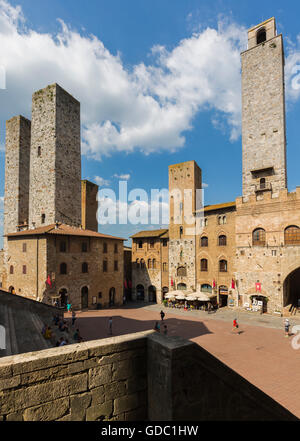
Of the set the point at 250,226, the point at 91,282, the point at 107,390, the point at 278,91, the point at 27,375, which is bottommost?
the point at 91,282

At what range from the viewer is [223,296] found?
103ft

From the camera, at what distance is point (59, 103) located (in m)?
32.3

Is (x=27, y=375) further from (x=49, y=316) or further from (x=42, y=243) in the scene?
(x=42, y=243)

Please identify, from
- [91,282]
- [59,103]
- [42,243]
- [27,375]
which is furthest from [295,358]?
[59,103]

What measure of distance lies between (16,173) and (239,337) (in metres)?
37.6

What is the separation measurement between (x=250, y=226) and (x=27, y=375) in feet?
93.7

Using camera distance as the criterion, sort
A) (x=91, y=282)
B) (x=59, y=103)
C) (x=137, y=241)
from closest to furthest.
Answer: (x=91, y=282)
(x=59, y=103)
(x=137, y=241)

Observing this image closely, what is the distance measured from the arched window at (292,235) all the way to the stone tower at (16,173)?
35690 millimetres

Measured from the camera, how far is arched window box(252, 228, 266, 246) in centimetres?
2733

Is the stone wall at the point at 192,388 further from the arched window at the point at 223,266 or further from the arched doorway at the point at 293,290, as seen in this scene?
the arched window at the point at 223,266

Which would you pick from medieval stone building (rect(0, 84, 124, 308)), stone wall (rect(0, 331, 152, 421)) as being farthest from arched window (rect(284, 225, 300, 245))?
stone wall (rect(0, 331, 152, 421))

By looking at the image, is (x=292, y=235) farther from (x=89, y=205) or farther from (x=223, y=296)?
(x=89, y=205)

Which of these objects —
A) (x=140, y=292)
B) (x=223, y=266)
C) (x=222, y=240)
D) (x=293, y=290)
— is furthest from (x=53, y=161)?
(x=293, y=290)

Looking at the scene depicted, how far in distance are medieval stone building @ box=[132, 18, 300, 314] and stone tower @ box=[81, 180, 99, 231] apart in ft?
56.4
